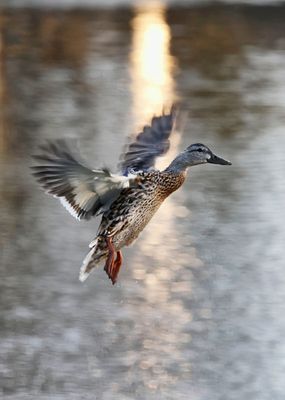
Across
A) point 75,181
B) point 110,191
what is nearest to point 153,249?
point 110,191

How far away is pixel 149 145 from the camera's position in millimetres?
7172

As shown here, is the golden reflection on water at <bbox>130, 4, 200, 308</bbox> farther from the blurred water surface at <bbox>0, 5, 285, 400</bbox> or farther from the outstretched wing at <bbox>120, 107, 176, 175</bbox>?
the outstretched wing at <bbox>120, 107, 176, 175</bbox>

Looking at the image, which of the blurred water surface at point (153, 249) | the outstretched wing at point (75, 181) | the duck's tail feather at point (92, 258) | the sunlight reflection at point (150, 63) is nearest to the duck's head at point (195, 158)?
the outstretched wing at point (75, 181)

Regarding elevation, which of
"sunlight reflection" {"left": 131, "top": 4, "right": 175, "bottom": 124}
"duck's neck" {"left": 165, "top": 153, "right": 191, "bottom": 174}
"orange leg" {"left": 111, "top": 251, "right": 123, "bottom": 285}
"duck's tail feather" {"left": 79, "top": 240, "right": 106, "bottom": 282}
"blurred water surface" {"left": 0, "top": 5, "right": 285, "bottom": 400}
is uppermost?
"duck's neck" {"left": 165, "top": 153, "right": 191, "bottom": 174}

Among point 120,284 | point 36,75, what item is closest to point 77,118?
point 36,75

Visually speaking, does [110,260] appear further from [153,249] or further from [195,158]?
[153,249]

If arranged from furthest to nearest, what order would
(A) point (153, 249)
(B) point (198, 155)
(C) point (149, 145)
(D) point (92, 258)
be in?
1. (A) point (153, 249)
2. (C) point (149, 145)
3. (B) point (198, 155)
4. (D) point (92, 258)

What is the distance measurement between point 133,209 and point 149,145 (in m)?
0.81

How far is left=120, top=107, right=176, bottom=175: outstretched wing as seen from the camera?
6.98 metres

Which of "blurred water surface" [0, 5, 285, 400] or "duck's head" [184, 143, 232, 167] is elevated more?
"duck's head" [184, 143, 232, 167]

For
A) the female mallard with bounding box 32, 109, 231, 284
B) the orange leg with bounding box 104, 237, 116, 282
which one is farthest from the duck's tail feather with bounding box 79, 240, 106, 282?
the orange leg with bounding box 104, 237, 116, 282

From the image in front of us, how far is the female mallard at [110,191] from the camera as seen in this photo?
607 cm

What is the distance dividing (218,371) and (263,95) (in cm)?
824

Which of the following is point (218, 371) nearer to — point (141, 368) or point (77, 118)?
point (141, 368)
